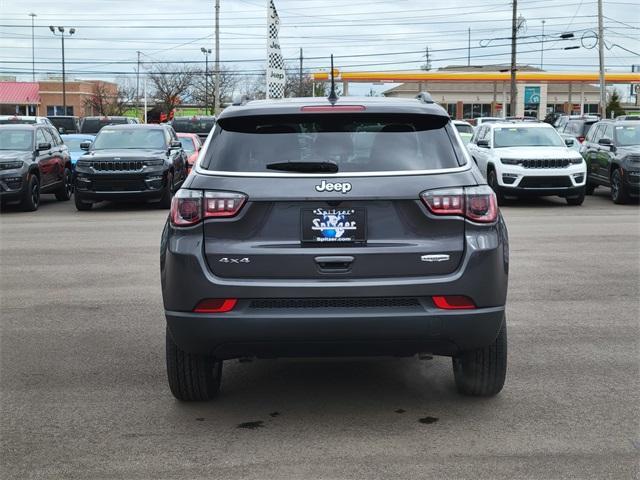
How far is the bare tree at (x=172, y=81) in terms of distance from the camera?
340 feet

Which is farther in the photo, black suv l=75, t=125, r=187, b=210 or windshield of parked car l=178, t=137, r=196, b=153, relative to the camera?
windshield of parked car l=178, t=137, r=196, b=153

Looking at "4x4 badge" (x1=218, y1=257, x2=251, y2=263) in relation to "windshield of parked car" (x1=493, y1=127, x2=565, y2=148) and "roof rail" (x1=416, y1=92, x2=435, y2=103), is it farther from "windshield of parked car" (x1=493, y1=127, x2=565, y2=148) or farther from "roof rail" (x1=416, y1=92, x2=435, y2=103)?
"windshield of parked car" (x1=493, y1=127, x2=565, y2=148)

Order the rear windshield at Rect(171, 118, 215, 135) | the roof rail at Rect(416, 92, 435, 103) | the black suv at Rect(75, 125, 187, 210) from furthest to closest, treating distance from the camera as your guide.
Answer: the rear windshield at Rect(171, 118, 215, 135) < the black suv at Rect(75, 125, 187, 210) < the roof rail at Rect(416, 92, 435, 103)

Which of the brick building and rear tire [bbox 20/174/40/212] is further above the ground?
the brick building

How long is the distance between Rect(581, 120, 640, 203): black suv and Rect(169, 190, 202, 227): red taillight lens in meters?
16.6

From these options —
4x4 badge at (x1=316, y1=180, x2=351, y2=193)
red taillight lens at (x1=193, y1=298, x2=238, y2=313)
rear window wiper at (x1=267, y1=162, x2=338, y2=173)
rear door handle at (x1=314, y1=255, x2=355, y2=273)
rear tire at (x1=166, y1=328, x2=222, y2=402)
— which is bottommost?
rear tire at (x1=166, y1=328, x2=222, y2=402)

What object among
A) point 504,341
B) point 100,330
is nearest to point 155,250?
point 100,330

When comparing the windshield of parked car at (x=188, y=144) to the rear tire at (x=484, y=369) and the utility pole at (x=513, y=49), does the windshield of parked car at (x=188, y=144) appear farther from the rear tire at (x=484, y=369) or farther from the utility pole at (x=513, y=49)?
the utility pole at (x=513, y=49)

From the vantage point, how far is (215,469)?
4672 millimetres

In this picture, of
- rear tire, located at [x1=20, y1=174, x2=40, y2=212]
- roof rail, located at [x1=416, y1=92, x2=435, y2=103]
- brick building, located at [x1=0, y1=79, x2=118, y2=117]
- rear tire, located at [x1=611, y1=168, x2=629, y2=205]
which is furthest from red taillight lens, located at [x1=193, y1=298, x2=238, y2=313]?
brick building, located at [x1=0, y1=79, x2=118, y2=117]

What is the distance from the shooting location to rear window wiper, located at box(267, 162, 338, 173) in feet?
17.1

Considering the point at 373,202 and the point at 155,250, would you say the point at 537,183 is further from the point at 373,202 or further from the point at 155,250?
the point at 373,202

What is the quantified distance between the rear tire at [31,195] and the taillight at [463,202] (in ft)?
52.6

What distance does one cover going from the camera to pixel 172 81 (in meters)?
106
